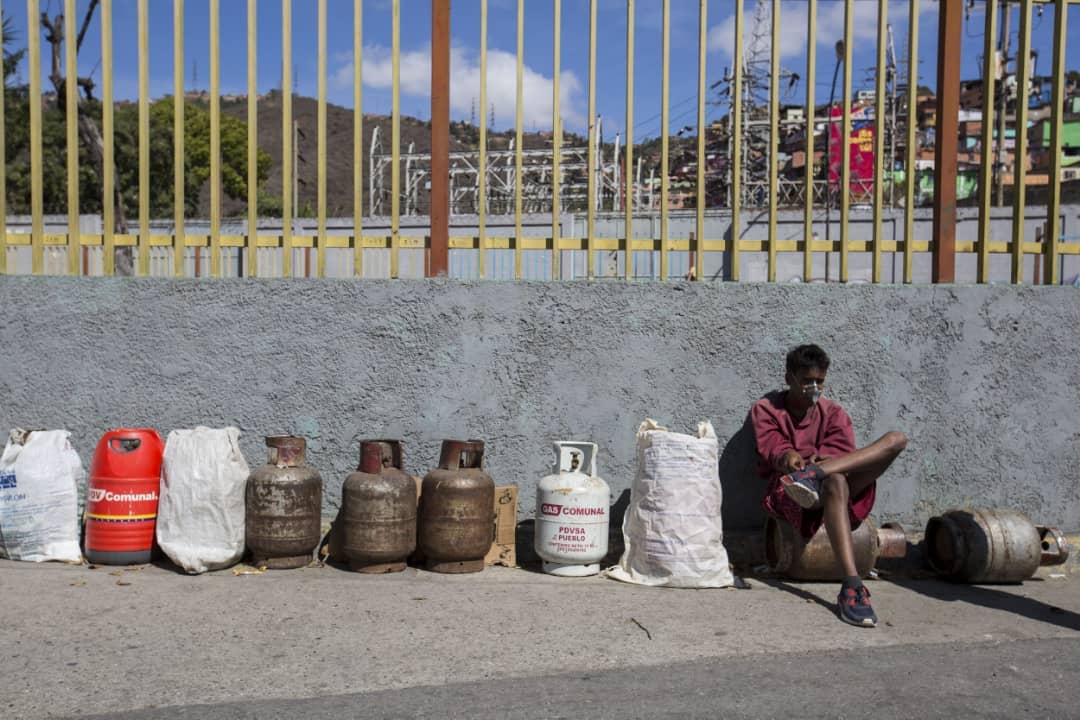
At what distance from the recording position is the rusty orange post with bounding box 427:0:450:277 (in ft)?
17.1

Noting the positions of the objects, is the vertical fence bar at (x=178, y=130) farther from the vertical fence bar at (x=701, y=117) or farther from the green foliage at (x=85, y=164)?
the green foliage at (x=85, y=164)

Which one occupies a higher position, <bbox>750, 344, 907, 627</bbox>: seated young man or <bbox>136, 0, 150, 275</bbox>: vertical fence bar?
<bbox>136, 0, 150, 275</bbox>: vertical fence bar

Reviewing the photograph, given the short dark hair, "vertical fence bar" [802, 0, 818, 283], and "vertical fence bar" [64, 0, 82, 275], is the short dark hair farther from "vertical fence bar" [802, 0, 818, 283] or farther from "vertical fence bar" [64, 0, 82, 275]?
"vertical fence bar" [64, 0, 82, 275]

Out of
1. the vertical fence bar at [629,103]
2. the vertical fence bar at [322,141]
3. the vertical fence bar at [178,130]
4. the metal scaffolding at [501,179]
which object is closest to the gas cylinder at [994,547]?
the vertical fence bar at [629,103]

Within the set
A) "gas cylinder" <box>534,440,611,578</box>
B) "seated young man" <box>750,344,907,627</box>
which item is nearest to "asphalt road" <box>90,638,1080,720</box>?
"seated young man" <box>750,344,907,627</box>

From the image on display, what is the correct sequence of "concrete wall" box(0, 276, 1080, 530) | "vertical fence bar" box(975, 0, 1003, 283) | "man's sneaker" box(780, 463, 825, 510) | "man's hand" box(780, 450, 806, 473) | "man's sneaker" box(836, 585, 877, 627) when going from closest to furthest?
"man's sneaker" box(836, 585, 877, 627) < "man's sneaker" box(780, 463, 825, 510) < "man's hand" box(780, 450, 806, 473) < "concrete wall" box(0, 276, 1080, 530) < "vertical fence bar" box(975, 0, 1003, 283)

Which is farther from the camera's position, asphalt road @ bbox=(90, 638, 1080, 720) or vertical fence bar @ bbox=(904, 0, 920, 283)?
vertical fence bar @ bbox=(904, 0, 920, 283)

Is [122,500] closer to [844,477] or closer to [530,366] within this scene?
[530,366]

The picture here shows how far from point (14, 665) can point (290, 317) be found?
2332 mm

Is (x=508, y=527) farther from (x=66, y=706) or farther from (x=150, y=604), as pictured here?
(x=66, y=706)

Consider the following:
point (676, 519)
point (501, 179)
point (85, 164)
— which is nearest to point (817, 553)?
point (676, 519)

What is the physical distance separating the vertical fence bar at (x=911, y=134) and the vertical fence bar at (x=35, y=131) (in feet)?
Answer: 16.1

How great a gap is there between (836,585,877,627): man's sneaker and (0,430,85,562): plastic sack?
3.85m

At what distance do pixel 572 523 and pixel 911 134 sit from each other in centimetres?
299
